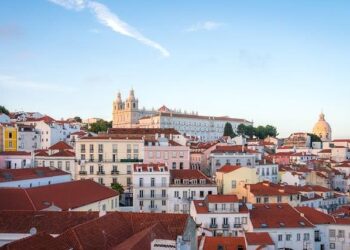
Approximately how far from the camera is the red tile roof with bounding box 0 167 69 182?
4523 cm

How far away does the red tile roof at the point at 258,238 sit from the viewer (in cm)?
3624

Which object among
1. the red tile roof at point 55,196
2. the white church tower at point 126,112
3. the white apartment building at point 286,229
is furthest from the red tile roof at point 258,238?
the white church tower at point 126,112

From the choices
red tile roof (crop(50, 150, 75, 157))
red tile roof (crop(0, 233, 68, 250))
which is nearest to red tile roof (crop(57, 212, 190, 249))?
red tile roof (crop(0, 233, 68, 250))

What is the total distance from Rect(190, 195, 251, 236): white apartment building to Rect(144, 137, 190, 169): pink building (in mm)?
21323

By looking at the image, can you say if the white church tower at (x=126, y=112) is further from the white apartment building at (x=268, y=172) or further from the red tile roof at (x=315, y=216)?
the red tile roof at (x=315, y=216)

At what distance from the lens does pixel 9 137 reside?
87750 millimetres

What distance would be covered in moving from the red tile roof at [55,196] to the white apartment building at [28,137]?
47.2 meters

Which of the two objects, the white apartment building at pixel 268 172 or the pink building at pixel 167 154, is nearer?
the pink building at pixel 167 154

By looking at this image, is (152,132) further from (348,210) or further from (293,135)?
(293,135)

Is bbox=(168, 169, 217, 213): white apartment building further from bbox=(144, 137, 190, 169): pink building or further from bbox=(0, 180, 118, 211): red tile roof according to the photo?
bbox=(144, 137, 190, 169): pink building

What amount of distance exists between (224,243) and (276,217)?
8050 mm

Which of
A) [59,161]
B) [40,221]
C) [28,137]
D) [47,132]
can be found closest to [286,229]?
[40,221]

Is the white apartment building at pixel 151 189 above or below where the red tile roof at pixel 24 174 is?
below

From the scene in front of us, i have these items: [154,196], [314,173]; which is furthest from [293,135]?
[154,196]
